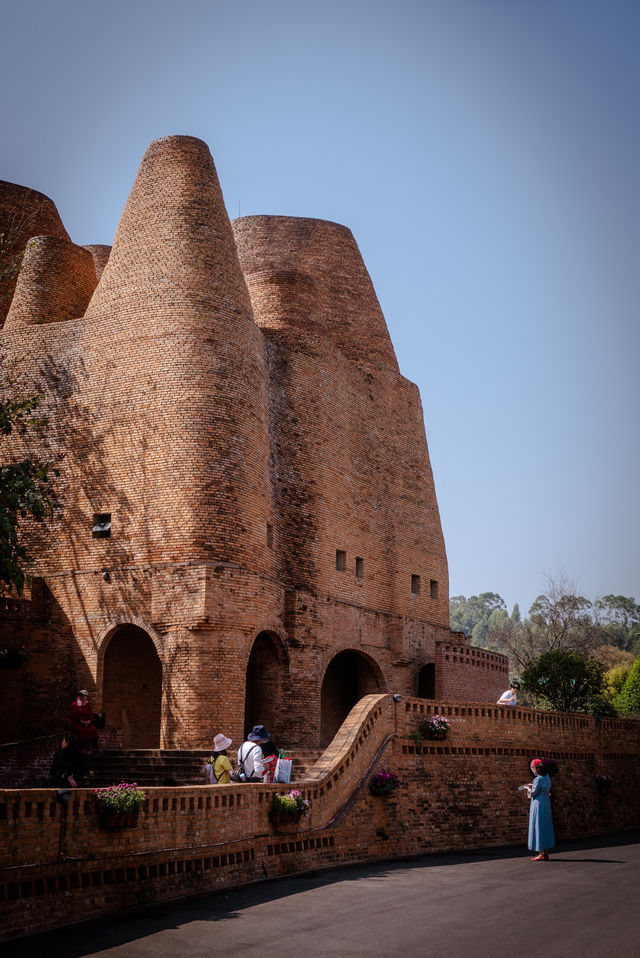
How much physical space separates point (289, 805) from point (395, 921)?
184 inches

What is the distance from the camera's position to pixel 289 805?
1512cm

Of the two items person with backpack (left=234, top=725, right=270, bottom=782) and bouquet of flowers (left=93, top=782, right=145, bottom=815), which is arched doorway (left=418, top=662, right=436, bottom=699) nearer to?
person with backpack (left=234, top=725, right=270, bottom=782)

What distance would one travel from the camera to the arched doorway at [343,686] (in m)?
28.0

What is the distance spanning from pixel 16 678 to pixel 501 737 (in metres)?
10.5

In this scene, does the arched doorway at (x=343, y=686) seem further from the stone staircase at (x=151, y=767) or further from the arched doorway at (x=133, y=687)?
the stone staircase at (x=151, y=767)

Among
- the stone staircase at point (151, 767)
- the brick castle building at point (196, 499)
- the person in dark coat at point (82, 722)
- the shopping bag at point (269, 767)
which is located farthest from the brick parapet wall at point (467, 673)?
the person in dark coat at point (82, 722)

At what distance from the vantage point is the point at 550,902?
1145 cm

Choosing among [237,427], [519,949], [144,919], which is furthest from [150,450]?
[519,949]

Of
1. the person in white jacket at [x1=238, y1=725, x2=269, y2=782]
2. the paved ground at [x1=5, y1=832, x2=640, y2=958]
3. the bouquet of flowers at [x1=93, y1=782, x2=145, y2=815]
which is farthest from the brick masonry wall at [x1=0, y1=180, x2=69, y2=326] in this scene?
the paved ground at [x1=5, y1=832, x2=640, y2=958]

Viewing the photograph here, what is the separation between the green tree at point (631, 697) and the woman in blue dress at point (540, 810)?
2582 centimetres

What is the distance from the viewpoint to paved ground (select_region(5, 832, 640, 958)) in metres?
9.40

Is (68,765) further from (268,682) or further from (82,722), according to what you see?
(268,682)

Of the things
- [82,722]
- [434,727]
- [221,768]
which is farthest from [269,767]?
[434,727]

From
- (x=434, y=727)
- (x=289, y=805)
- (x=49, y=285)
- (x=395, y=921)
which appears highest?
(x=49, y=285)
